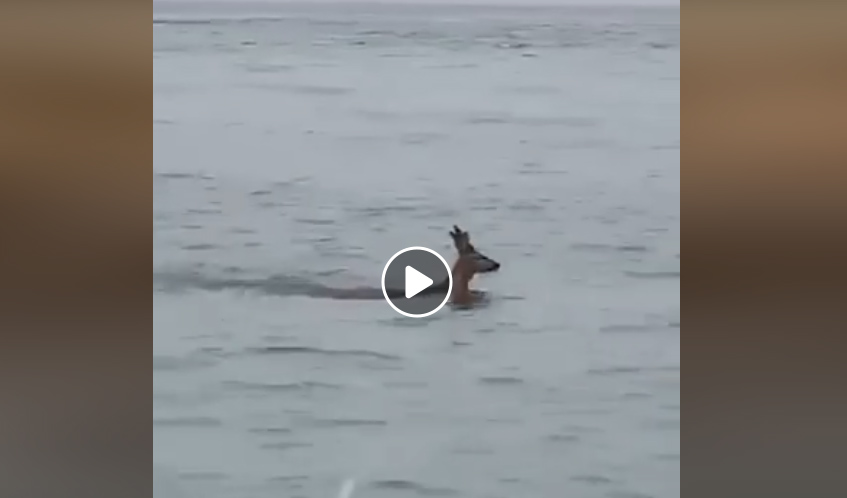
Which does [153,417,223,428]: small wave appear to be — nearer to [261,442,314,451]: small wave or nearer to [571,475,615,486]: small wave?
[261,442,314,451]: small wave

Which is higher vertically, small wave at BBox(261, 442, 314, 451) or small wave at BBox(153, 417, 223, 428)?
small wave at BBox(153, 417, 223, 428)

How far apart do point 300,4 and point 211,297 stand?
414mm

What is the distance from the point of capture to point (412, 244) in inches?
39.3

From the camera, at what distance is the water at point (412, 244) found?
100 cm

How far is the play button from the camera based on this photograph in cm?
100
